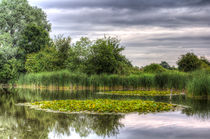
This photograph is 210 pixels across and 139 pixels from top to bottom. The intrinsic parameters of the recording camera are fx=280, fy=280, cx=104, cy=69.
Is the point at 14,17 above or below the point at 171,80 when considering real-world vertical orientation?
above

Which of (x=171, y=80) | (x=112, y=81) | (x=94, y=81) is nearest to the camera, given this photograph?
(x=171, y=80)

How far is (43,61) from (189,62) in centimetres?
2139

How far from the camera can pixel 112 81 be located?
97.4 ft

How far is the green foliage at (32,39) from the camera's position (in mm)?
43812

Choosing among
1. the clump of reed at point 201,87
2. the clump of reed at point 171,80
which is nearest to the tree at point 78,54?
the clump of reed at point 171,80

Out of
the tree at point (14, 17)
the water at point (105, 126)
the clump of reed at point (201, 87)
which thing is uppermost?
the tree at point (14, 17)

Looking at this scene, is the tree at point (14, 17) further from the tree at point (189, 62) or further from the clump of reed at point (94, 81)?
the tree at point (189, 62)

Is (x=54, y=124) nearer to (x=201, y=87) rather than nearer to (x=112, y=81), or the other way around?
(x=201, y=87)

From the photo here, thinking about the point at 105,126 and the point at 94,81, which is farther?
the point at 94,81

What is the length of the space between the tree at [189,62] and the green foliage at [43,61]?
60.6 ft

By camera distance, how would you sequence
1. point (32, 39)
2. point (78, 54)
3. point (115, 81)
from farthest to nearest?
point (32, 39)
point (78, 54)
point (115, 81)

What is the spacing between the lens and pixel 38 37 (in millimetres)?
44781

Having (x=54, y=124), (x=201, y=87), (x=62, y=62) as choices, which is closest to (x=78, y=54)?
(x=62, y=62)

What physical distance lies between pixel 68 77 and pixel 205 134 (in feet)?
76.9
